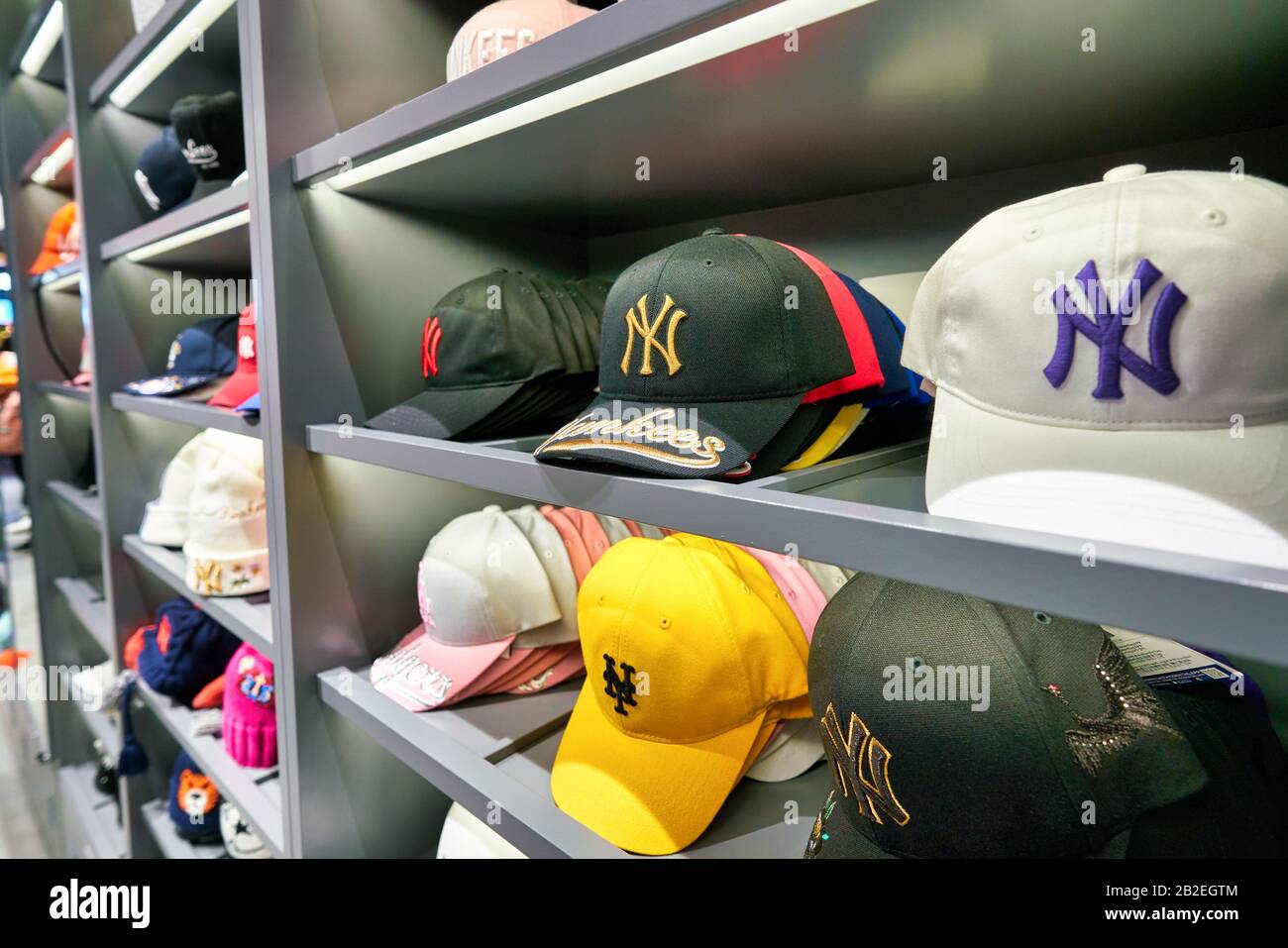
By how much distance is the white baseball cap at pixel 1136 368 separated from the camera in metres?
0.40

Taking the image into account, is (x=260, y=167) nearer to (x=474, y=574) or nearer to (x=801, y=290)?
(x=474, y=574)

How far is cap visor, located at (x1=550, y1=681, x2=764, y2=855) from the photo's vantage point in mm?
683

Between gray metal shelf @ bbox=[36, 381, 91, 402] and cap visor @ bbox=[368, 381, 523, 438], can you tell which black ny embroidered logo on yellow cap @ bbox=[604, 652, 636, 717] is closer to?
cap visor @ bbox=[368, 381, 523, 438]

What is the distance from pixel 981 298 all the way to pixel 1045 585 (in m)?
0.21

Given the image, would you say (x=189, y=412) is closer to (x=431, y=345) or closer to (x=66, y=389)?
(x=431, y=345)

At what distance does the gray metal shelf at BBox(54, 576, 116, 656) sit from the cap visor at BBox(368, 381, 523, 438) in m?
1.26

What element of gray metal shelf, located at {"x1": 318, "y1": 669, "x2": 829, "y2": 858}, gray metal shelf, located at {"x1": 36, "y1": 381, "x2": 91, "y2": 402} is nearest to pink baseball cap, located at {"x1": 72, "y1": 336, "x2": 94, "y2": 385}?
gray metal shelf, located at {"x1": 36, "y1": 381, "x2": 91, "y2": 402}

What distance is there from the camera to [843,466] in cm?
61

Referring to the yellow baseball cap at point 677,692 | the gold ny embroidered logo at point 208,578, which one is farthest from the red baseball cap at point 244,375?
the yellow baseball cap at point 677,692

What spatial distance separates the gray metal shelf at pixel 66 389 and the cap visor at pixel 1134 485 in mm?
1920

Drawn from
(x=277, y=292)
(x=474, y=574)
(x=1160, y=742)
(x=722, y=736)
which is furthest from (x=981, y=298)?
(x=277, y=292)

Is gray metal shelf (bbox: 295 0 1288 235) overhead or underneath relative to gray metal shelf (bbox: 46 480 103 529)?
overhead

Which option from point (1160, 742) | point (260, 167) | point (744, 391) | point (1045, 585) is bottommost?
point (1160, 742)

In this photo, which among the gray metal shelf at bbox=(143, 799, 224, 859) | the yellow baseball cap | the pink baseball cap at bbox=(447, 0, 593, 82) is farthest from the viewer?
the gray metal shelf at bbox=(143, 799, 224, 859)
